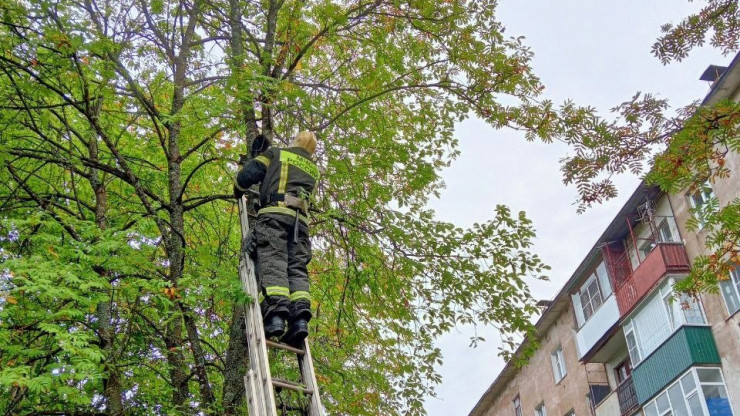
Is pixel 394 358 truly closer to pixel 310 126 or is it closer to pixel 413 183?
pixel 413 183

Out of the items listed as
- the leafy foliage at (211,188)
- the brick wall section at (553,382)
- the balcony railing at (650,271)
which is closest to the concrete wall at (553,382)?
the brick wall section at (553,382)

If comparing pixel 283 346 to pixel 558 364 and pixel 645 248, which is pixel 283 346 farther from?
pixel 558 364

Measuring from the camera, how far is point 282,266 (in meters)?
6.77

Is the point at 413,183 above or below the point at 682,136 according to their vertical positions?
above

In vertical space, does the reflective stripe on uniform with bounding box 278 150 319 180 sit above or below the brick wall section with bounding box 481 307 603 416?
below

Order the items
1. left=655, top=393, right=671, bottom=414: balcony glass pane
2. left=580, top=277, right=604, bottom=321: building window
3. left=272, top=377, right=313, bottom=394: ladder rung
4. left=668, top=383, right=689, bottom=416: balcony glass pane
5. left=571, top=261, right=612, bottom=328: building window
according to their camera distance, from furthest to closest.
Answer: left=580, top=277, right=604, bottom=321: building window < left=571, top=261, right=612, bottom=328: building window < left=655, top=393, right=671, bottom=414: balcony glass pane < left=668, top=383, right=689, bottom=416: balcony glass pane < left=272, top=377, right=313, bottom=394: ladder rung

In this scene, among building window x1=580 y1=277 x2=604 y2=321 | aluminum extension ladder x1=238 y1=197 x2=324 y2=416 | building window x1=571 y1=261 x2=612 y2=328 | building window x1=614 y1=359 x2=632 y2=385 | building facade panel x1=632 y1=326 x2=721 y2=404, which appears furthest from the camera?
building window x1=580 y1=277 x2=604 y2=321

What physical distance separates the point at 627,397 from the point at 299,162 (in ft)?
59.5

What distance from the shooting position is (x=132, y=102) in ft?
34.6

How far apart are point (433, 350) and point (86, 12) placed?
680 centimetres

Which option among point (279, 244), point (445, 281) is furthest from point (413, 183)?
point (279, 244)

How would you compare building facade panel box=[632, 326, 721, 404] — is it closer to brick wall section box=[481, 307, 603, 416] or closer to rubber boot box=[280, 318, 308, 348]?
brick wall section box=[481, 307, 603, 416]

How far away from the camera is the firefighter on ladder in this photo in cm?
646

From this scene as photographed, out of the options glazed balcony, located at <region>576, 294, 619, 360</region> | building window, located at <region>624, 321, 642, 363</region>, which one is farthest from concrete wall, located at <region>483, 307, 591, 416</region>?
building window, located at <region>624, 321, 642, 363</region>
